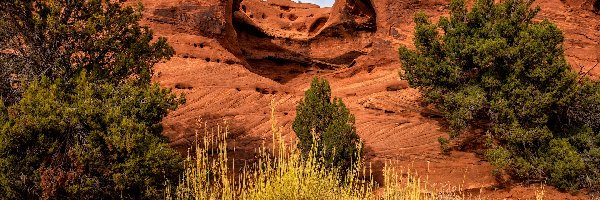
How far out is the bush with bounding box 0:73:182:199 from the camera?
28.9 feet

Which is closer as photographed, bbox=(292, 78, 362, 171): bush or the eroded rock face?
bbox=(292, 78, 362, 171): bush

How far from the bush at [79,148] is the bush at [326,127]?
17.9 feet

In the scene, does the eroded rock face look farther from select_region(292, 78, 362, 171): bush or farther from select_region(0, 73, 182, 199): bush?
select_region(0, 73, 182, 199): bush

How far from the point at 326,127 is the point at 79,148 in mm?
8037

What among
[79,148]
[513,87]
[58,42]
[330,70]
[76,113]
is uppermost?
[58,42]

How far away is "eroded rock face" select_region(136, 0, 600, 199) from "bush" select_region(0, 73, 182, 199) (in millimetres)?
5882

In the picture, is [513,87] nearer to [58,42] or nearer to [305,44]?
[58,42]

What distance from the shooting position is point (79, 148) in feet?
30.6

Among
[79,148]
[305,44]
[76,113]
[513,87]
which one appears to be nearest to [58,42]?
[76,113]

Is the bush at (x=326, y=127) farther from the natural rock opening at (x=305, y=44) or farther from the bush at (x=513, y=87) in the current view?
the natural rock opening at (x=305, y=44)

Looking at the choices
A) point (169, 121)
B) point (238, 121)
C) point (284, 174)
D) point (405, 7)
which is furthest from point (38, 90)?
point (405, 7)

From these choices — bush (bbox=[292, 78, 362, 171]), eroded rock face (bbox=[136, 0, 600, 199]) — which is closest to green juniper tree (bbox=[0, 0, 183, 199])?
bush (bbox=[292, 78, 362, 171])

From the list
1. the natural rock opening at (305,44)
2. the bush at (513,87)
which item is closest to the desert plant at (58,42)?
the bush at (513,87)

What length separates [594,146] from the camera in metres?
15.6
